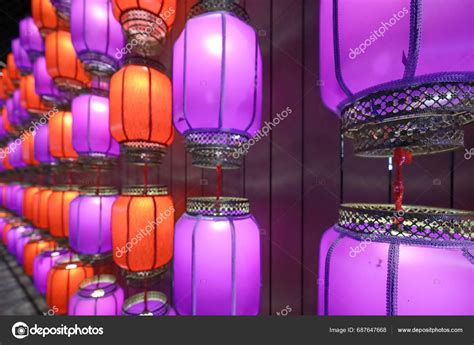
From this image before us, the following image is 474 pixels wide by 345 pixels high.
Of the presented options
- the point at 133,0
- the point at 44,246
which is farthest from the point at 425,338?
the point at 44,246

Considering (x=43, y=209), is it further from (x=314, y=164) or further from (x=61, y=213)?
(x=314, y=164)

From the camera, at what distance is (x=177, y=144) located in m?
1.65

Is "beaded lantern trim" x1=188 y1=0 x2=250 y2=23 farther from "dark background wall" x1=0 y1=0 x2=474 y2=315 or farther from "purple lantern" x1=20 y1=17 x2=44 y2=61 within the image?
"purple lantern" x1=20 y1=17 x2=44 y2=61

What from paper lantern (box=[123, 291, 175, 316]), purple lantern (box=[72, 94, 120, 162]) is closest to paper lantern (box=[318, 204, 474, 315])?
paper lantern (box=[123, 291, 175, 316])

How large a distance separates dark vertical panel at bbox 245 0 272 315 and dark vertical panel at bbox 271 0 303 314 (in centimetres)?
3

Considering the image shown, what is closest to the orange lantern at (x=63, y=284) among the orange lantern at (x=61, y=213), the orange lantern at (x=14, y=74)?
the orange lantern at (x=61, y=213)

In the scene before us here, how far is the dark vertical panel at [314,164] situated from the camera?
2.94 feet

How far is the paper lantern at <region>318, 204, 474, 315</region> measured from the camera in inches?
13.4

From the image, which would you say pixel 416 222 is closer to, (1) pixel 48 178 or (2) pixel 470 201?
(2) pixel 470 201

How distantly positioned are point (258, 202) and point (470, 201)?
76cm

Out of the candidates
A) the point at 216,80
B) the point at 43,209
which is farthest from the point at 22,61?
the point at 216,80

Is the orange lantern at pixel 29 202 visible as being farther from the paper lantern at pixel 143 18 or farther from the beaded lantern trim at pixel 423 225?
the beaded lantern trim at pixel 423 225

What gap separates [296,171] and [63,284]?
1694 millimetres

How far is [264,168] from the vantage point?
1.12m
